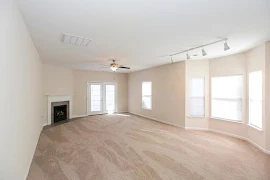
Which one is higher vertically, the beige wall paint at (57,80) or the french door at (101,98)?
the beige wall paint at (57,80)

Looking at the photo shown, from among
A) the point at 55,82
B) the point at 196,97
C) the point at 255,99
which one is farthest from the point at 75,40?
the point at 255,99

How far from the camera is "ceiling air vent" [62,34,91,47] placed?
120 inches

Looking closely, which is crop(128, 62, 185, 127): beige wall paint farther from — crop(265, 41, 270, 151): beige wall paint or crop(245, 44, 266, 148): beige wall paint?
crop(265, 41, 270, 151): beige wall paint

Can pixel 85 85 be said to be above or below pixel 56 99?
above

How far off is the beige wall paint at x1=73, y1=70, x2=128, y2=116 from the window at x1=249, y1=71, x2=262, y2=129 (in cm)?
653

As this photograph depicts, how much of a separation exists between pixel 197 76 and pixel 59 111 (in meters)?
6.32

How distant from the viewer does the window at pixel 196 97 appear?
17.7ft

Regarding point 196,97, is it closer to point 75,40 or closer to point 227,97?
point 227,97

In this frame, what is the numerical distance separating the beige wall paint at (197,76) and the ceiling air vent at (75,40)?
12.4ft

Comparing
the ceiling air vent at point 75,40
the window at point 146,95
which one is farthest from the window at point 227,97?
the ceiling air vent at point 75,40

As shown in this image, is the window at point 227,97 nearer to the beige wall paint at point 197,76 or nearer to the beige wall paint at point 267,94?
the beige wall paint at point 197,76

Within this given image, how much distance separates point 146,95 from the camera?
7762mm

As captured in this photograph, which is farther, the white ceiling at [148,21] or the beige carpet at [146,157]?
the beige carpet at [146,157]

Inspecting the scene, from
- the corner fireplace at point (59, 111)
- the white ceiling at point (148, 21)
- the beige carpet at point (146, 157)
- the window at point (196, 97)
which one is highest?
the white ceiling at point (148, 21)
